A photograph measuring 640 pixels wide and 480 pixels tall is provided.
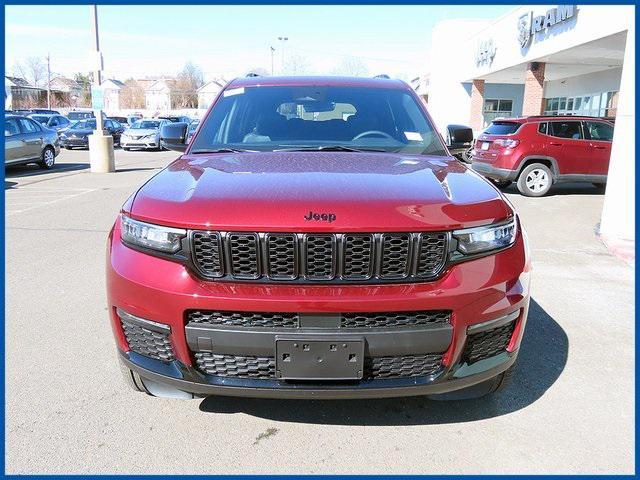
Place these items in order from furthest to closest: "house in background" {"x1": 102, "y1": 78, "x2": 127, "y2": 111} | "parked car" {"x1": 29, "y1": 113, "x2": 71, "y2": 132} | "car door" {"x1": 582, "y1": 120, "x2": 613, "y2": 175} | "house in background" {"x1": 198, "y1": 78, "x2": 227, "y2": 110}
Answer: "house in background" {"x1": 198, "y1": 78, "x2": 227, "y2": 110} → "parked car" {"x1": 29, "y1": 113, "x2": 71, "y2": 132} → "house in background" {"x1": 102, "y1": 78, "x2": 127, "y2": 111} → "car door" {"x1": 582, "y1": 120, "x2": 613, "y2": 175}

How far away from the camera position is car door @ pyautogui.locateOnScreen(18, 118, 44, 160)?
15.1m

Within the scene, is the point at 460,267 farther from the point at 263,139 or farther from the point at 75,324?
the point at 75,324

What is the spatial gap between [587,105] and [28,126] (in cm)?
2375

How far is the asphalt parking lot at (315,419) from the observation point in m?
2.57

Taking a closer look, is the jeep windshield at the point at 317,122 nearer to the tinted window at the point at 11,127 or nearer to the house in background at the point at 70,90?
the tinted window at the point at 11,127

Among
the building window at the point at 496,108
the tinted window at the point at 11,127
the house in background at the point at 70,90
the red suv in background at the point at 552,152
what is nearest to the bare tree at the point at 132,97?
the house in background at the point at 70,90

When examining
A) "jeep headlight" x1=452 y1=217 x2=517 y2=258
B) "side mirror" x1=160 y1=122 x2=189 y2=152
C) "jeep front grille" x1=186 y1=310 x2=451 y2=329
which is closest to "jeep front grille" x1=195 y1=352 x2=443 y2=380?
"jeep front grille" x1=186 y1=310 x2=451 y2=329

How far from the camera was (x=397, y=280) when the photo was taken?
2.31m

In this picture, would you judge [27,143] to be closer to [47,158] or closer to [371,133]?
[47,158]

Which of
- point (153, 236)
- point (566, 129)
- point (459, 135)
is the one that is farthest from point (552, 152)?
point (153, 236)

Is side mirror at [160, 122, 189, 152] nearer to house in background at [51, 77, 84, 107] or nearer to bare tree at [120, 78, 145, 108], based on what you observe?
house in background at [51, 77, 84, 107]

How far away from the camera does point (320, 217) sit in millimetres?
2258

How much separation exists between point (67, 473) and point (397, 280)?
1780 millimetres

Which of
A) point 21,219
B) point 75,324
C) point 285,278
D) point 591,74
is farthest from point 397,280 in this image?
point 591,74
